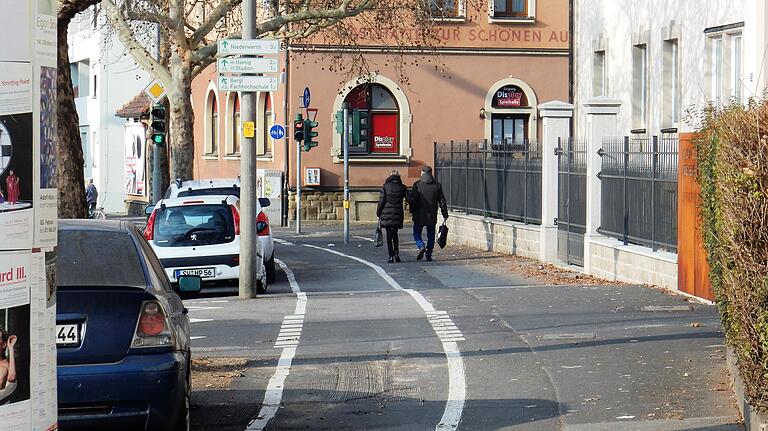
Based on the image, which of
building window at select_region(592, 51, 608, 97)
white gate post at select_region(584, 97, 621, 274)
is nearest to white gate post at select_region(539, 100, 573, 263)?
white gate post at select_region(584, 97, 621, 274)

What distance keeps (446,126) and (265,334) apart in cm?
2942

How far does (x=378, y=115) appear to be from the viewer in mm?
43438

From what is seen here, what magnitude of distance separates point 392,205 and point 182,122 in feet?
27.5

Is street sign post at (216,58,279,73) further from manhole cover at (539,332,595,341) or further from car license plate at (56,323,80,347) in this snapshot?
car license plate at (56,323,80,347)

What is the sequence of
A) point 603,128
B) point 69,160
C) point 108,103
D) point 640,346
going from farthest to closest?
point 108,103
point 603,128
point 69,160
point 640,346

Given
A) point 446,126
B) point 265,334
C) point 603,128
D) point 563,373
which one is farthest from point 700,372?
point 446,126

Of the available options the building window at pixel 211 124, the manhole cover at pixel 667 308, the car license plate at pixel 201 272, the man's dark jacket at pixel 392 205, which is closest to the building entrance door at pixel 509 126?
the building window at pixel 211 124

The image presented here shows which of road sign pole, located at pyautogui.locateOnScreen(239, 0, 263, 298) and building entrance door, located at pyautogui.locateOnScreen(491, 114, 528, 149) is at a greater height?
building entrance door, located at pyautogui.locateOnScreen(491, 114, 528, 149)

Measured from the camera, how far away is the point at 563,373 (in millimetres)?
11250

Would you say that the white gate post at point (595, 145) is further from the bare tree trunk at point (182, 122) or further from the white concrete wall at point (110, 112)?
the white concrete wall at point (110, 112)

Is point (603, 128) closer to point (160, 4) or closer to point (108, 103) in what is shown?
point (160, 4)

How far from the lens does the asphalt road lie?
949 centimetres

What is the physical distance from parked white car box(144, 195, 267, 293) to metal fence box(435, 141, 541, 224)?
688 cm

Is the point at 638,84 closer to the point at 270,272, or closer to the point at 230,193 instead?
the point at 230,193
